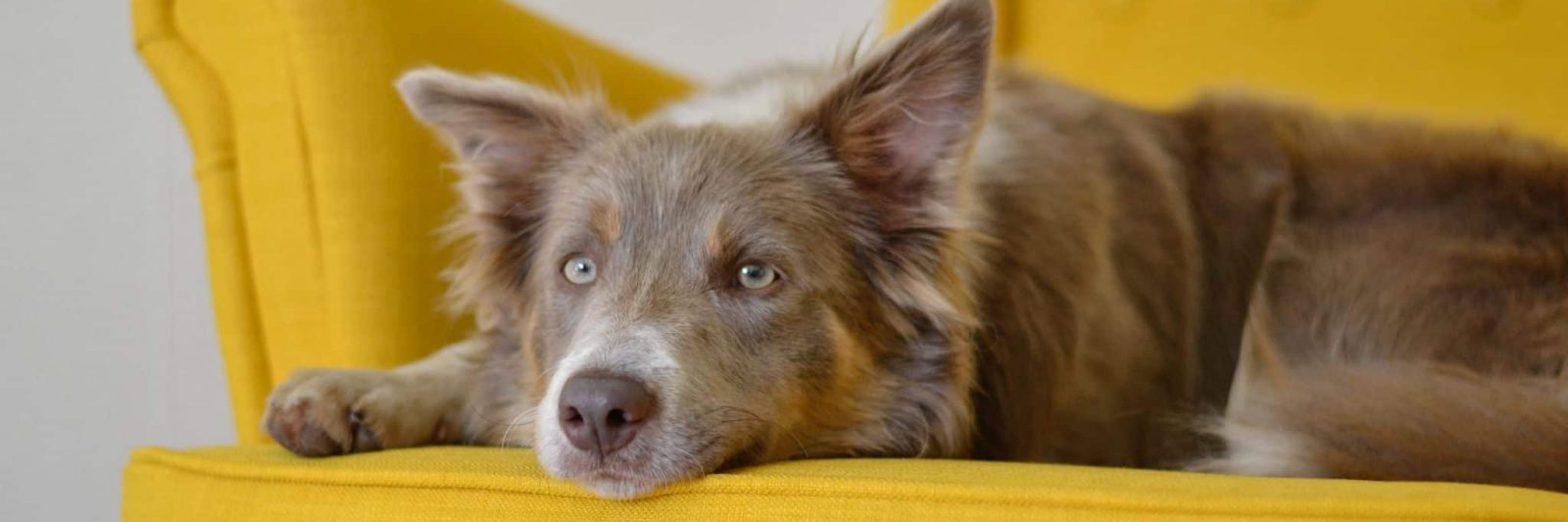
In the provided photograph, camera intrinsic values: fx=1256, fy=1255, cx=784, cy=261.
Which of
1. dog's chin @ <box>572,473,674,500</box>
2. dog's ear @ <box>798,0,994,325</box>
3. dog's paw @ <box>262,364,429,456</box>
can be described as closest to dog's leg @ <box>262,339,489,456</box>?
dog's paw @ <box>262,364,429,456</box>

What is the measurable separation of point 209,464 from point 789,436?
83 cm

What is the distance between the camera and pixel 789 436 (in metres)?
1.98

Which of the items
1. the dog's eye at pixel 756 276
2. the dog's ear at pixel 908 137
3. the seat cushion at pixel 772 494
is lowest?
the seat cushion at pixel 772 494

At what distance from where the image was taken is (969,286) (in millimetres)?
2164

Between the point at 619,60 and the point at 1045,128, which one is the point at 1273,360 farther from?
the point at 619,60

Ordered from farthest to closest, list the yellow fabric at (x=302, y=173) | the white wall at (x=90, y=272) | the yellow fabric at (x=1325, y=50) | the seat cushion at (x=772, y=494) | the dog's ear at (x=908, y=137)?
the yellow fabric at (x=1325, y=50), the white wall at (x=90, y=272), the yellow fabric at (x=302, y=173), the dog's ear at (x=908, y=137), the seat cushion at (x=772, y=494)

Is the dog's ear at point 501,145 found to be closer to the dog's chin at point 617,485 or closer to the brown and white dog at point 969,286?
the brown and white dog at point 969,286

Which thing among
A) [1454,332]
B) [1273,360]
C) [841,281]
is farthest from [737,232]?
[1454,332]

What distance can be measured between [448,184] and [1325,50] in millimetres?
2318

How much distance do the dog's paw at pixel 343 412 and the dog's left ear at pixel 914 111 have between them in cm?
82

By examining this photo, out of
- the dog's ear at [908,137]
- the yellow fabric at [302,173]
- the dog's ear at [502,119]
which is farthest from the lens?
the yellow fabric at [302,173]

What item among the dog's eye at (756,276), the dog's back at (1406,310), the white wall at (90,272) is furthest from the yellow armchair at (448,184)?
the white wall at (90,272)

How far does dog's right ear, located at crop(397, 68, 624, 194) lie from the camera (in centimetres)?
214

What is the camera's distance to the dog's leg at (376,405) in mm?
1819
